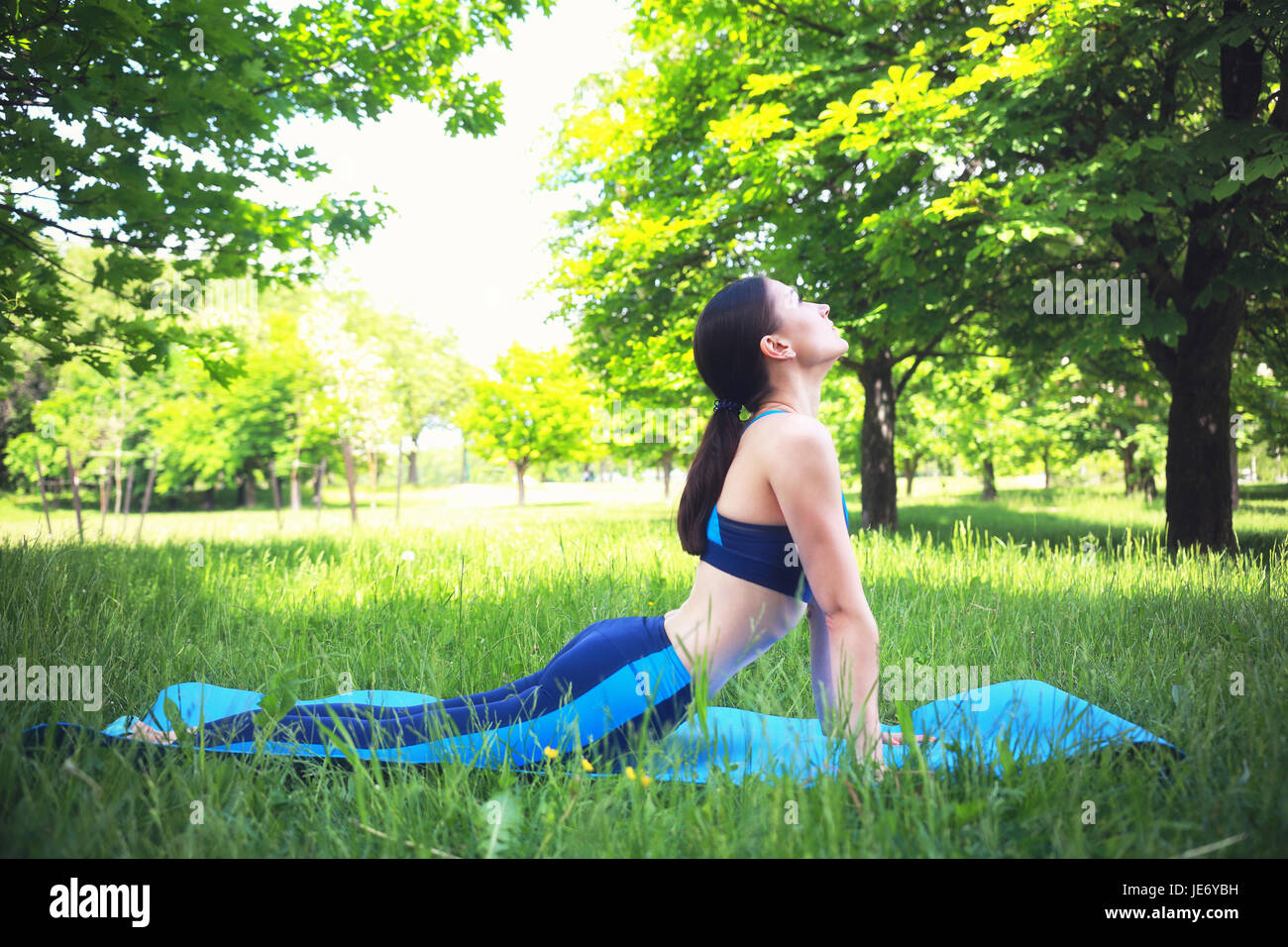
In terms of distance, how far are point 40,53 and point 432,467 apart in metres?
138

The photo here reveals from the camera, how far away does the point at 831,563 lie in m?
2.18

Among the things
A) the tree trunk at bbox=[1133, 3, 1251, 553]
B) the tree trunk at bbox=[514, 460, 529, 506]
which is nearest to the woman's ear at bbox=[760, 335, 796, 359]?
the tree trunk at bbox=[1133, 3, 1251, 553]

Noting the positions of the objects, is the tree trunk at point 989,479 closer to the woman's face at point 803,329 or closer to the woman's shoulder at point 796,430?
the woman's face at point 803,329

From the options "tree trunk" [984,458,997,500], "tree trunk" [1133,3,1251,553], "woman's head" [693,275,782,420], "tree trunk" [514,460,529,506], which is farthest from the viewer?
"tree trunk" [514,460,529,506]

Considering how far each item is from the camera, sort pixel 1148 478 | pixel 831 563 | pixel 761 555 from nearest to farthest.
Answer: pixel 831 563 < pixel 761 555 < pixel 1148 478

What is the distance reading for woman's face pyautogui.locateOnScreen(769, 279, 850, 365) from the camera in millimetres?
2398

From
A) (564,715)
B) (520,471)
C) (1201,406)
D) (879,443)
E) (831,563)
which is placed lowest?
(564,715)

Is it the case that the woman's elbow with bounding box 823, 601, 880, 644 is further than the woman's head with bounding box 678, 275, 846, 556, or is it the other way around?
the woman's head with bounding box 678, 275, 846, 556

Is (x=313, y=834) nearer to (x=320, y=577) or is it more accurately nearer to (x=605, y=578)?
(x=605, y=578)

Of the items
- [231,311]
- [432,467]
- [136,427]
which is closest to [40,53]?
[231,311]

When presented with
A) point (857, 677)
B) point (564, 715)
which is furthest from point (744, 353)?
point (564, 715)

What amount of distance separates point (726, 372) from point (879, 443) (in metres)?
8.98

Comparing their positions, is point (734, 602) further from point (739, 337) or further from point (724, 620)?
point (739, 337)

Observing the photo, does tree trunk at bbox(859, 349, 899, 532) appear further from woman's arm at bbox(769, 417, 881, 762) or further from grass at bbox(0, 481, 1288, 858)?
woman's arm at bbox(769, 417, 881, 762)
